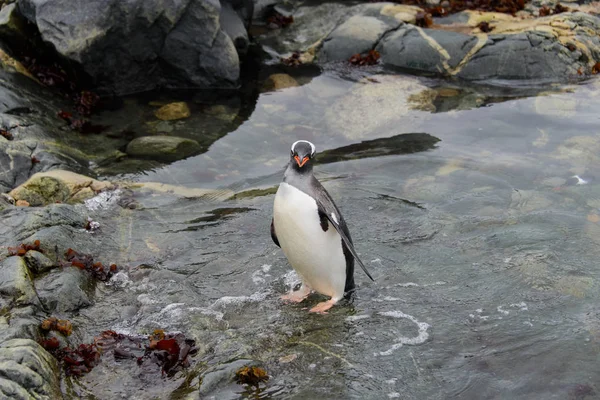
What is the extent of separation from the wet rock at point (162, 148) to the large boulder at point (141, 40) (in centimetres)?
206

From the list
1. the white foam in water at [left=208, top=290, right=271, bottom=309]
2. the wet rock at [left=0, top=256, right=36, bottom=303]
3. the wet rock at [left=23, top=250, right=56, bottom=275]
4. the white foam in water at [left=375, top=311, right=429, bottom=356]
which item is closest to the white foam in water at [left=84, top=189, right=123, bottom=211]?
the wet rock at [left=23, top=250, right=56, bottom=275]

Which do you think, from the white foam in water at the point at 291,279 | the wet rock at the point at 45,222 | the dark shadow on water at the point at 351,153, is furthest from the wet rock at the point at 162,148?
the white foam in water at the point at 291,279

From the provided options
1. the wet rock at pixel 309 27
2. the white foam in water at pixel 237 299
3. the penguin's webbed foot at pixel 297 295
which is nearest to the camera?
the white foam in water at pixel 237 299

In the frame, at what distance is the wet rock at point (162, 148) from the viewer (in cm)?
1109

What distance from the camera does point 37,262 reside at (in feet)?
23.3

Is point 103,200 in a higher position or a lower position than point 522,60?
lower

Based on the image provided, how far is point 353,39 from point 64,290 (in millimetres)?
8940

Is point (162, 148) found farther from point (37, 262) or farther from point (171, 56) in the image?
point (37, 262)

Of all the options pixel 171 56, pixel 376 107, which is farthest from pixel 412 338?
pixel 171 56

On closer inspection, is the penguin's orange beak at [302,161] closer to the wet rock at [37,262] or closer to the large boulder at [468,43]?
the wet rock at [37,262]

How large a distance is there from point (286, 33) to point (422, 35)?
3.32 metres

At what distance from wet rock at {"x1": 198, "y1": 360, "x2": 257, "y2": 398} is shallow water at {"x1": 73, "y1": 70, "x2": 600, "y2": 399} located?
0.28 ft

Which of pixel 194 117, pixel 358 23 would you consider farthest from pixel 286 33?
pixel 194 117

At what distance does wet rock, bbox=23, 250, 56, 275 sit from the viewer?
278 inches
